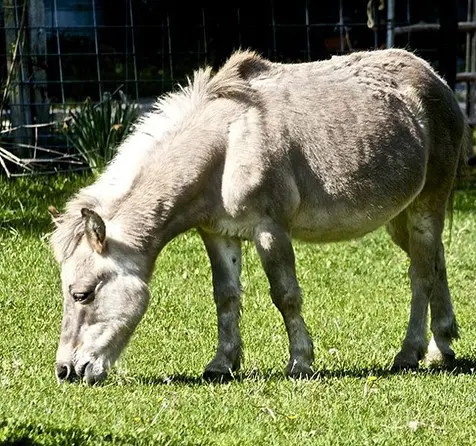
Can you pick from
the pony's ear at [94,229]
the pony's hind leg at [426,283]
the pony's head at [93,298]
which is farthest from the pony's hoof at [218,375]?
the pony's hind leg at [426,283]

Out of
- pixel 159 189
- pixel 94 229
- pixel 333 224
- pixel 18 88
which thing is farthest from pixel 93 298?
pixel 18 88

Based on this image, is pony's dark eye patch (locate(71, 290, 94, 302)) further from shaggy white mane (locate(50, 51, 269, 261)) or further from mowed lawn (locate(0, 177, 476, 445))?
mowed lawn (locate(0, 177, 476, 445))

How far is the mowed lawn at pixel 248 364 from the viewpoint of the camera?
621cm

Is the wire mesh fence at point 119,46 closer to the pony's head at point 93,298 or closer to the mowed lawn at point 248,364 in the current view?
the mowed lawn at point 248,364

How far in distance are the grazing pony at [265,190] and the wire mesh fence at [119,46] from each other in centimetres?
717

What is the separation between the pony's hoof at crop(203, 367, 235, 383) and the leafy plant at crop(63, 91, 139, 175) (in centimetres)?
668

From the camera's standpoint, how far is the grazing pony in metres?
7.25

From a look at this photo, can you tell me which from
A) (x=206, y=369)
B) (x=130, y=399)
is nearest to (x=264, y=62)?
(x=206, y=369)

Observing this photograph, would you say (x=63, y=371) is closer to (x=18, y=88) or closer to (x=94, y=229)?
(x=94, y=229)

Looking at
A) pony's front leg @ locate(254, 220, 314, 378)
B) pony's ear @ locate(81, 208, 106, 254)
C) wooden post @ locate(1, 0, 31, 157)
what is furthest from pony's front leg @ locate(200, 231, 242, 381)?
wooden post @ locate(1, 0, 31, 157)

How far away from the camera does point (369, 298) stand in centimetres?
1023

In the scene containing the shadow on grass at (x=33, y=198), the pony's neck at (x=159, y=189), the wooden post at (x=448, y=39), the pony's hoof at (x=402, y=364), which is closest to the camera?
the pony's neck at (x=159, y=189)

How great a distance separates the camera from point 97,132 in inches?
563

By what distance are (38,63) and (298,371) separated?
8729 millimetres
